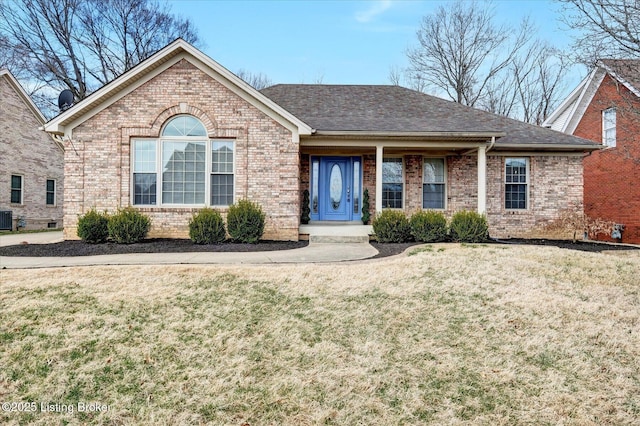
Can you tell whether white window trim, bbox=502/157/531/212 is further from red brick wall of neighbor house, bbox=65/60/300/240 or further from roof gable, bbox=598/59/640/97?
red brick wall of neighbor house, bbox=65/60/300/240

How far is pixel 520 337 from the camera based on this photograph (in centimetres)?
421

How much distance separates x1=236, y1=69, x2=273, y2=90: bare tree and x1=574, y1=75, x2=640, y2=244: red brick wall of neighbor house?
24405mm

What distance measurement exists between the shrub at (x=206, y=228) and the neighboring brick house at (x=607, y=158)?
1234cm

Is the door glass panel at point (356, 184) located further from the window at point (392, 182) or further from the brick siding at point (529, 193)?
Result: the window at point (392, 182)

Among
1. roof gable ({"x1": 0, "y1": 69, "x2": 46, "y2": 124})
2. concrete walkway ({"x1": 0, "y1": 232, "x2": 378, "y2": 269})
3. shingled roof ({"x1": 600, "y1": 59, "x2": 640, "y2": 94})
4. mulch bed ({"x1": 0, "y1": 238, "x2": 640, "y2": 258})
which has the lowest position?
concrete walkway ({"x1": 0, "y1": 232, "x2": 378, "y2": 269})

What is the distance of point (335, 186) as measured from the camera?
12492mm

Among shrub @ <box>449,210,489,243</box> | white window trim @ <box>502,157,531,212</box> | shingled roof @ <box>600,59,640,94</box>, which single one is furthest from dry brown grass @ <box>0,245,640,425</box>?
white window trim @ <box>502,157,531,212</box>

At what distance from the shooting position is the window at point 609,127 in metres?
13.8

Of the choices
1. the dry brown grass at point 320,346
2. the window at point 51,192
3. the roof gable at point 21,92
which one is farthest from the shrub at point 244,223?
the window at point 51,192

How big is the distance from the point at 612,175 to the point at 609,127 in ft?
5.96

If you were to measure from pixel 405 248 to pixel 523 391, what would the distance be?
18.6 feet

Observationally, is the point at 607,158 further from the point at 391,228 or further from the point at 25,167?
the point at 25,167

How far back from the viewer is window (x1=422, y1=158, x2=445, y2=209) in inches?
485

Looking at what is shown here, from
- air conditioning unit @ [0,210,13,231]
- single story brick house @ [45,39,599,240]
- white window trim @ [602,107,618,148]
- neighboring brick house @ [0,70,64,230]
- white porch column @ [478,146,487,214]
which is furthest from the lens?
neighboring brick house @ [0,70,64,230]
